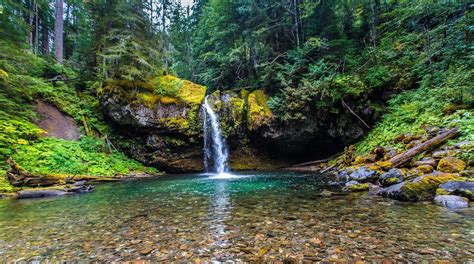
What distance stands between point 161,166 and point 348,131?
39.3 ft

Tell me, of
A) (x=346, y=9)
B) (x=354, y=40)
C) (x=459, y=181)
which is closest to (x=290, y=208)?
(x=459, y=181)

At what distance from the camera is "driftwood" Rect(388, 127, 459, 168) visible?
7289 millimetres

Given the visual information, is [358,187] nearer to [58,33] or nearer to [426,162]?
[426,162]

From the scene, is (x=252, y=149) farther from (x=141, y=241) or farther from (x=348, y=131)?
(x=141, y=241)

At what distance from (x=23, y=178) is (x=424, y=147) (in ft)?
44.3

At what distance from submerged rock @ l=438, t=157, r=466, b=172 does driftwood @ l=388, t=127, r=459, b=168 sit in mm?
1283

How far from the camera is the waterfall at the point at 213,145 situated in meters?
15.2

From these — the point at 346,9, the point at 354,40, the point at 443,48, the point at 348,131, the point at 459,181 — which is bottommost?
the point at 459,181

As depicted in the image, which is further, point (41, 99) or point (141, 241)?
point (41, 99)

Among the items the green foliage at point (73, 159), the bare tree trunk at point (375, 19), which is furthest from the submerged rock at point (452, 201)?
the bare tree trunk at point (375, 19)

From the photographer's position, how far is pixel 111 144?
574 inches

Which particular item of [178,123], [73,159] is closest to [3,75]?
[73,159]

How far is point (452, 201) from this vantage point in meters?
4.46

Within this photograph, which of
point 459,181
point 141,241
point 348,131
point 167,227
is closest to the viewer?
point 141,241
